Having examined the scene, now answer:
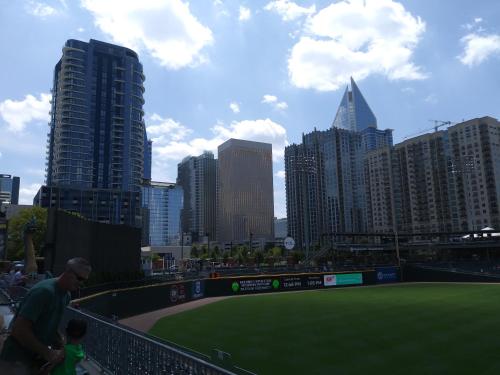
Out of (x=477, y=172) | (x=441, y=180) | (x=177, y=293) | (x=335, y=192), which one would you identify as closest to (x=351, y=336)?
(x=177, y=293)

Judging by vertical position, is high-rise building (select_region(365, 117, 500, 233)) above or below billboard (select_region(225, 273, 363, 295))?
above

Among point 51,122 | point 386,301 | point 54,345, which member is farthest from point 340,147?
point 54,345

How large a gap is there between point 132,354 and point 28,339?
3939 millimetres

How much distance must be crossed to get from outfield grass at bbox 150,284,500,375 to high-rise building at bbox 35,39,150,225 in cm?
13024

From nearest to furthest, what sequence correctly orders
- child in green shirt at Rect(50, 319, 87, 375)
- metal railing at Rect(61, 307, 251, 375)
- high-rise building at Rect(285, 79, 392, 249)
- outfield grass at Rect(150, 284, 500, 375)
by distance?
child in green shirt at Rect(50, 319, 87, 375), metal railing at Rect(61, 307, 251, 375), outfield grass at Rect(150, 284, 500, 375), high-rise building at Rect(285, 79, 392, 249)

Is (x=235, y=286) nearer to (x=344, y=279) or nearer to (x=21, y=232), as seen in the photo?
(x=344, y=279)

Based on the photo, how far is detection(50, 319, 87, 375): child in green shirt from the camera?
14.0 feet

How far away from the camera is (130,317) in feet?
87.6

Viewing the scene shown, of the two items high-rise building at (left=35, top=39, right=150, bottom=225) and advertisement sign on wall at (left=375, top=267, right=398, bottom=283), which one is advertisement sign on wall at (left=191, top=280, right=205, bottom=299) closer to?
advertisement sign on wall at (left=375, top=267, right=398, bottom=283)

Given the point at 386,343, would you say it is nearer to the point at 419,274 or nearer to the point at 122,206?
the point at 419,274

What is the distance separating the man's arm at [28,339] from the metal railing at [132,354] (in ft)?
5.89

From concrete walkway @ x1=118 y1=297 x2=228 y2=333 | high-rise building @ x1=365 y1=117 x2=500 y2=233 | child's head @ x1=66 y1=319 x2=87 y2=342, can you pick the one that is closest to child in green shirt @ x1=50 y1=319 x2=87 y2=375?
child's head @ x1=66 y1=319 x2=87 y2=342

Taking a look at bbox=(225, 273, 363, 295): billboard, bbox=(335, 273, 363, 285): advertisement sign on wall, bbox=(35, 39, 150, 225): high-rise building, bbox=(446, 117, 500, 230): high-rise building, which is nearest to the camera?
→ bbox=(225, 273, 363, 295): billboard

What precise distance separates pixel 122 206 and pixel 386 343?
147 m
